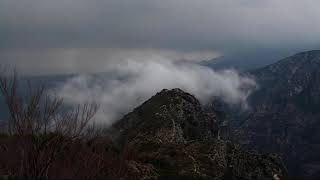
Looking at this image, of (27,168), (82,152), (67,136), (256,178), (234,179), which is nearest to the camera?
(27,168)

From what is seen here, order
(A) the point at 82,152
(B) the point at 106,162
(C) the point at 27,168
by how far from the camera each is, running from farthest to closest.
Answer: (B) the point at 106,162 < (A) the point at 82,152 < (C) the point at 27,168

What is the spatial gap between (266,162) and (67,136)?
144 m

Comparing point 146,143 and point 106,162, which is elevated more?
point 106,162

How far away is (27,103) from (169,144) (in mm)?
139960

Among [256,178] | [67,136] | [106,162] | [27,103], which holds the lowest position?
[256,178]

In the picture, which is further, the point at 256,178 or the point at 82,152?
the point at 256,178

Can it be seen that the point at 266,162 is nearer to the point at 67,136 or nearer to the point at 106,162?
the point at 106,162

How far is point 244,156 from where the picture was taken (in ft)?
592

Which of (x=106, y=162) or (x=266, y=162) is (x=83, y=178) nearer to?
(x=106, y=162)

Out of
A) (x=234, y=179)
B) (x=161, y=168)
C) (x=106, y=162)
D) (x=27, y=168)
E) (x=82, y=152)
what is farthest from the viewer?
(x=234, y=179)

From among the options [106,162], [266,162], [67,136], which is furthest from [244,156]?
[67,136]

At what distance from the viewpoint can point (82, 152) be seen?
48.7m

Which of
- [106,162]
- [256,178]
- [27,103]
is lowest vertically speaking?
[256,178]

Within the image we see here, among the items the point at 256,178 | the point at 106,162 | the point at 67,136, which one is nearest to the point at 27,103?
the point at 67,136
